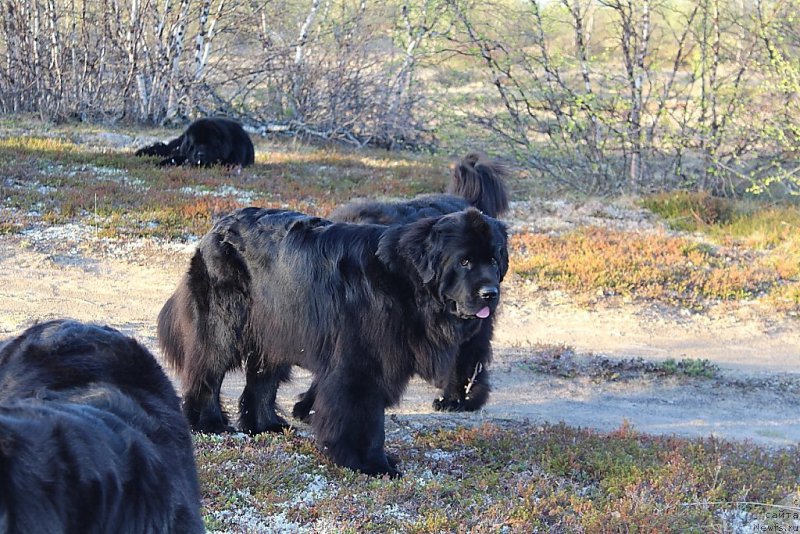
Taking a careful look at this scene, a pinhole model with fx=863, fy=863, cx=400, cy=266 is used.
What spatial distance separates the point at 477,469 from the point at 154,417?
Answer: 2880 mm

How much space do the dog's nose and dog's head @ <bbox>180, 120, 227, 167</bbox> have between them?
12314mm

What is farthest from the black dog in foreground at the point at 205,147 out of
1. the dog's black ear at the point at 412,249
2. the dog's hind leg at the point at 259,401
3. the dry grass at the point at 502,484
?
the dog's black ear at the point at 412,249

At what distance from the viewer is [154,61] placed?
21.1 m

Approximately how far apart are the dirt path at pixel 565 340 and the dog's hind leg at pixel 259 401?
87 centimetres

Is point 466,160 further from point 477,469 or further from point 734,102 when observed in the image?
point 734,102

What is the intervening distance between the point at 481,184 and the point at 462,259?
334 cm

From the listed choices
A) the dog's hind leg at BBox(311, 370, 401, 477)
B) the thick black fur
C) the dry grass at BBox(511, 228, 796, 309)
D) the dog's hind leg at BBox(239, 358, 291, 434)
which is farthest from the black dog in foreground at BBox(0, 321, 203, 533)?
the dry grass at BBox(511, 228, 796, 309)

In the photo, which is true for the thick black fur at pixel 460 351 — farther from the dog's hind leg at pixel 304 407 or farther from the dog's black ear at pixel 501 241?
the dog's black ear at pixel 501 241

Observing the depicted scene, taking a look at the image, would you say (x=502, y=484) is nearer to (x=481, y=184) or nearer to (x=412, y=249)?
(x=412, y=249)

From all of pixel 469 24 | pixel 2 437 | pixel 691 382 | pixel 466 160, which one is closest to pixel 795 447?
pixel 691 382

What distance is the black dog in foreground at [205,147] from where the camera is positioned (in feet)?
54.5

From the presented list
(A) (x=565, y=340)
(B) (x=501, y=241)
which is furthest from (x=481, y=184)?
(B) (x=501, y=241)

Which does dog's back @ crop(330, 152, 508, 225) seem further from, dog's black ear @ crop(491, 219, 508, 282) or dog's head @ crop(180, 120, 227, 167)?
dog's head @ crop(180, 120, 227, 167)

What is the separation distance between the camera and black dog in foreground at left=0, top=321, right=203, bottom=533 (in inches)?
86.1
